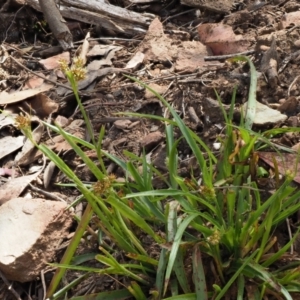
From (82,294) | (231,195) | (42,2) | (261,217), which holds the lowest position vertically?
(82,294)

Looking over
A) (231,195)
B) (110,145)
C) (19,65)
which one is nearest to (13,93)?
(19,65)

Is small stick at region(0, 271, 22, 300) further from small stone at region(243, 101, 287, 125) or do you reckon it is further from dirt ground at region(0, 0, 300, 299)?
small stone at region(243, 101, 287, 125)

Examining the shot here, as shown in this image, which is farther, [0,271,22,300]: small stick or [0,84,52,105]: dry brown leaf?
[0,84,52,105]: dry brown leaf

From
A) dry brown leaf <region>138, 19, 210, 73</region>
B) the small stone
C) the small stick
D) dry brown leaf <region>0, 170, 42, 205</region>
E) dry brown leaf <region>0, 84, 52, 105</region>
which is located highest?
dry brown leaf <region>0, 84, 52, 105</region>

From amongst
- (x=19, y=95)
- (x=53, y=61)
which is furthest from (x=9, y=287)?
(x=53, y=61)

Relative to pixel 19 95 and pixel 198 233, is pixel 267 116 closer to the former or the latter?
pixel 198 233

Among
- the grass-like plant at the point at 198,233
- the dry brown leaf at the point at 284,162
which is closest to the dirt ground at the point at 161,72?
the dry brown leaf at the point at 284,162

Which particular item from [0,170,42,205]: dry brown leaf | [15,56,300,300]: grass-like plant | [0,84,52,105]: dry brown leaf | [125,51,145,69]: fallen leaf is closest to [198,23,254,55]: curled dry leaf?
[125,51,145,69]: fallen leaf

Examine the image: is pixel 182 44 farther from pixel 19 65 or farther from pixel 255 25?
pixel 19 65
